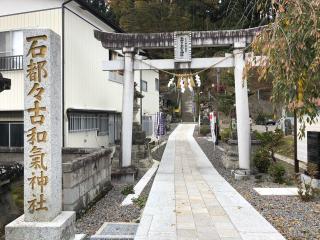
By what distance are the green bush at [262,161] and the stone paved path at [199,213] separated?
1.77 m

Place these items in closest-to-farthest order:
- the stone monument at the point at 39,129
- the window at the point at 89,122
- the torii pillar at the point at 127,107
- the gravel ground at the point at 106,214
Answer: the stone monument at the point at 39,129
the gravel ground at the point at 106,214
the torii pillar at the point at 127,107
the window at the point at 89,122

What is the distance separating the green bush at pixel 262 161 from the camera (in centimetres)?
1427

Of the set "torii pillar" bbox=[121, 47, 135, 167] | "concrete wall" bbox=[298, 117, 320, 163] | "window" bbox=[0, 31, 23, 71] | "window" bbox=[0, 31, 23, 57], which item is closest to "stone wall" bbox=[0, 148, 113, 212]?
"torii pillar" bbox=[121, 47, 135, 167]

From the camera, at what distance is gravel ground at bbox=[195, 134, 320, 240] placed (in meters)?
7.10

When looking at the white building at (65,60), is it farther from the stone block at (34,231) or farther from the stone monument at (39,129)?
the stone block at (34,231)

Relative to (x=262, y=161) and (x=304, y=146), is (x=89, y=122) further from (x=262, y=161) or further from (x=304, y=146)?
(x=304, y=146)

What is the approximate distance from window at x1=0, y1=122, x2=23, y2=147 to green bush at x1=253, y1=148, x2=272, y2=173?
9.96m

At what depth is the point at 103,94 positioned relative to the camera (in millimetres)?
21344

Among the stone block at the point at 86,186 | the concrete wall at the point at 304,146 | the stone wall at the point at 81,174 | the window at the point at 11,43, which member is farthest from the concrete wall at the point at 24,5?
the concrete wall at the point at 304,146

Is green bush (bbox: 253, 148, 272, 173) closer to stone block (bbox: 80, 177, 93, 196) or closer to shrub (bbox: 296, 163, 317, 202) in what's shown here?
shrub (bbox: 296, 163, 317, 202)

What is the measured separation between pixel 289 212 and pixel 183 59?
7.26 metres

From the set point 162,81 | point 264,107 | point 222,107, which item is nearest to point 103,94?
point 222,107

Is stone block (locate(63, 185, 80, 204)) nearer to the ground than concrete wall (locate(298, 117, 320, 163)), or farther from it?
nearer to the ground

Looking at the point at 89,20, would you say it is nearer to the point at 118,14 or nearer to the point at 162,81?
the point at 118,14
